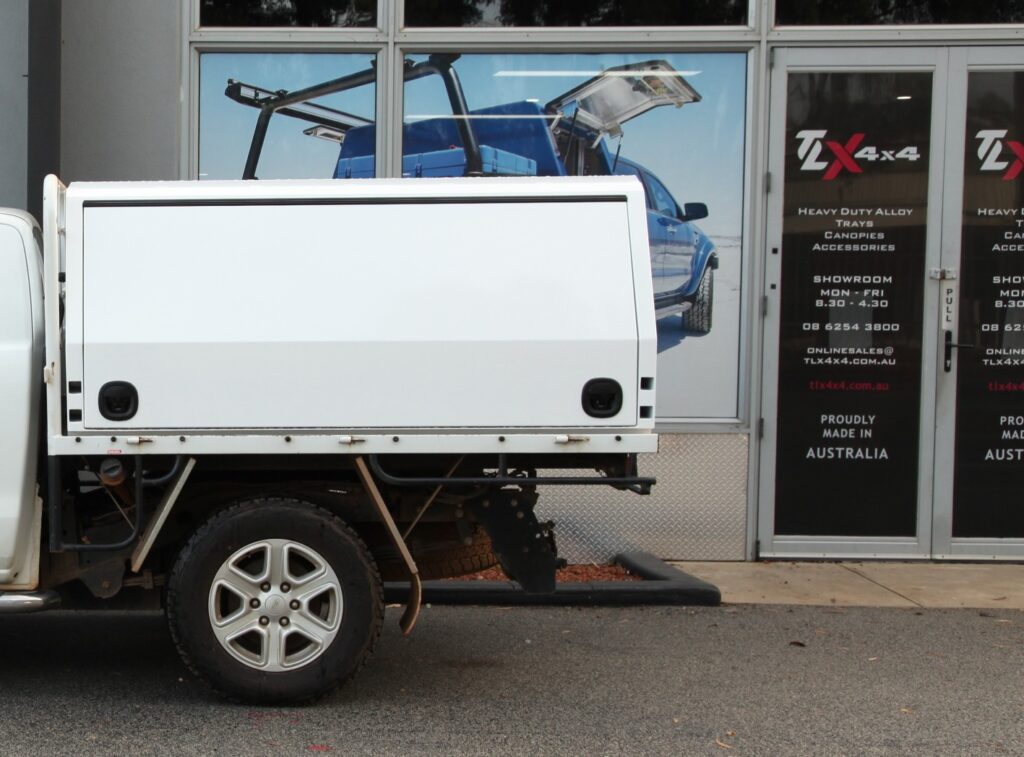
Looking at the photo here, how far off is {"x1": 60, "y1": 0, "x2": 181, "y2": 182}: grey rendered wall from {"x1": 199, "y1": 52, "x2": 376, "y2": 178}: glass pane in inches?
10.7

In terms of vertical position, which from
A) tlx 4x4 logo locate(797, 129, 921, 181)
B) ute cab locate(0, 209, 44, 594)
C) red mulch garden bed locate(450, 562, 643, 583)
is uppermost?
tlx 4x4 logo locate(797, 129, 921, 181)

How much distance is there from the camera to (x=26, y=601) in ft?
15.9

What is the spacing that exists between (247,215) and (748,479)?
191 inches

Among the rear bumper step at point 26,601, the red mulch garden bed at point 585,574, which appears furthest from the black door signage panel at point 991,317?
the rear bumper step at point 26,601

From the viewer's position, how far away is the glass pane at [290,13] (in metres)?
8.69

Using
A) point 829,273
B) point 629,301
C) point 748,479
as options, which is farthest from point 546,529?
point 829,273

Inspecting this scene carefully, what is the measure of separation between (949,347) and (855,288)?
0.82 meters

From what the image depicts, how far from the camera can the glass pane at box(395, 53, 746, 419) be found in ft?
28.3

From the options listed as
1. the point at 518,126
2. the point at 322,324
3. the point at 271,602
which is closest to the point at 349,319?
the point at 322,324

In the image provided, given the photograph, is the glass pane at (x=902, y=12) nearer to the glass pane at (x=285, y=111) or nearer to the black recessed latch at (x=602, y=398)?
the glass pane at (x=285, y=111)

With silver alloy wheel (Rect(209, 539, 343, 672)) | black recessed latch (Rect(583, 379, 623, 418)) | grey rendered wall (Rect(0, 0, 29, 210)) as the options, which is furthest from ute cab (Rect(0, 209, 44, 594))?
grey rendered wall (Rect(0, 0, 29, 210))

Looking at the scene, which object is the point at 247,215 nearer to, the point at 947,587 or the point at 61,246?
the point at 61,246

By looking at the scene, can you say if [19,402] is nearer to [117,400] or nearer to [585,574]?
[117,400]

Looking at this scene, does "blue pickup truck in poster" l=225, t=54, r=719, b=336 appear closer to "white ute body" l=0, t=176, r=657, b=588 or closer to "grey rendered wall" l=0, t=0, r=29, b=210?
"grey rendered wall" l=0, t=0, r=29, b=210
